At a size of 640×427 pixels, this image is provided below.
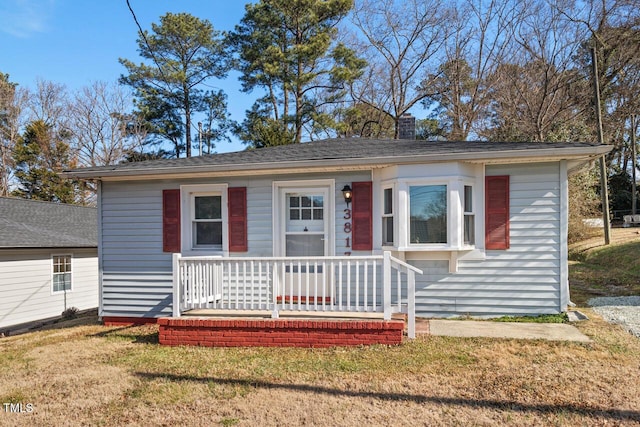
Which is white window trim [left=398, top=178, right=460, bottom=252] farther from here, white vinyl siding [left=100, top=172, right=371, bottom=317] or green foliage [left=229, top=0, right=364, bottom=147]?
green foliage [left=229, top=0, right=364, bottom=147]

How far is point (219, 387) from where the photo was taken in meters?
4.02

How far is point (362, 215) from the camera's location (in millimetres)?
6594

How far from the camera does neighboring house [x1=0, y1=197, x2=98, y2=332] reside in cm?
1154

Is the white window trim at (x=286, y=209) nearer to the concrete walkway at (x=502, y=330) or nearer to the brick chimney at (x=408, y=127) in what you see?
the concrete walkway at (x=502, y=330)

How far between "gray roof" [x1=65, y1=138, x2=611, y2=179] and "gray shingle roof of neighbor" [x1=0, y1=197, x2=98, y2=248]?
6.60 m

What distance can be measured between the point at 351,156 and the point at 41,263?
35.9 feet

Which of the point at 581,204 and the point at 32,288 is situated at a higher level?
the point at 581,204

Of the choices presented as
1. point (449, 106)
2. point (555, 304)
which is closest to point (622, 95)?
point (449, 106)

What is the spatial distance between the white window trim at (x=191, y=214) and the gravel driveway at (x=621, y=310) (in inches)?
241

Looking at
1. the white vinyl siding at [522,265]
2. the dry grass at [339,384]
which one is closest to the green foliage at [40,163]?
the dry grass at [339,384]

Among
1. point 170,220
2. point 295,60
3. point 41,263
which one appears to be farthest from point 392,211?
point 295,60

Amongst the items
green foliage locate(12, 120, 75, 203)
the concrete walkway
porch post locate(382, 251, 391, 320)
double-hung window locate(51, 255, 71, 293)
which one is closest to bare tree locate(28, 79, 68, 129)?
green foliage locate(12, 120, 75, 203)

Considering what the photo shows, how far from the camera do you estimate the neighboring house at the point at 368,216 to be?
6.09 m

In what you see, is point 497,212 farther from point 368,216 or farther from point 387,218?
point 368,216
